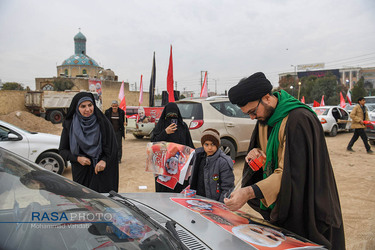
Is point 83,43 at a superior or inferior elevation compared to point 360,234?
superior

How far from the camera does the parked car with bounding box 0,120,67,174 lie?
18.0ft

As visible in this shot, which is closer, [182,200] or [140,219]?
[140,219]

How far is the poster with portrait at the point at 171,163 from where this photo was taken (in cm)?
321

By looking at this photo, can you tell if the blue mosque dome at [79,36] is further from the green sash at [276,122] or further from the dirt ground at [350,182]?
the green sash at [276,122]

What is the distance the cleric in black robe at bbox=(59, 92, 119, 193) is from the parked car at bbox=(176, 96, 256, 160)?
3.42 metres

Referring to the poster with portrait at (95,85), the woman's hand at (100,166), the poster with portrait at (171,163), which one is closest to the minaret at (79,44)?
the poster with portrait at (95,85)

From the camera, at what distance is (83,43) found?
67.9m

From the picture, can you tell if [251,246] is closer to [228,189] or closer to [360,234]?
[228,189]

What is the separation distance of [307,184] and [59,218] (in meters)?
1.34

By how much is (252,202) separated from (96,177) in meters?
1.84

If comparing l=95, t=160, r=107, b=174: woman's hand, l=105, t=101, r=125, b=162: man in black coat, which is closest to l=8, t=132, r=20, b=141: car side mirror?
l=105, t=101, r=125, b=162: man in black coat

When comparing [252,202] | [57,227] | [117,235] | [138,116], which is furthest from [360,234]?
[138,116]

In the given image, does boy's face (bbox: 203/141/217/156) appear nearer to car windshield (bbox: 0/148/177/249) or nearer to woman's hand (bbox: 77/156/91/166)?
woman's hand (bbox: 77/156/91/166)

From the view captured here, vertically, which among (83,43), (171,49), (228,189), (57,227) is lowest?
(228,189)
